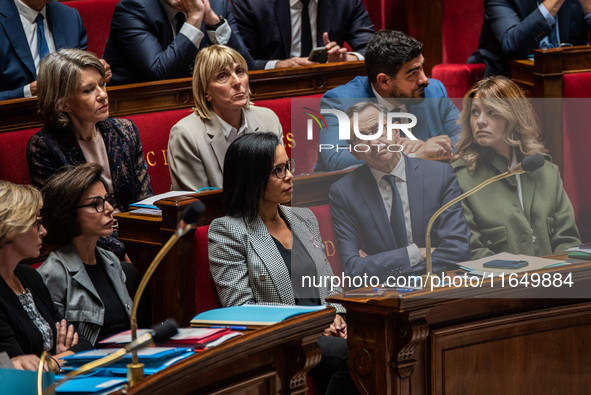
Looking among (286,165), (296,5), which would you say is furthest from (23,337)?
(296,5)

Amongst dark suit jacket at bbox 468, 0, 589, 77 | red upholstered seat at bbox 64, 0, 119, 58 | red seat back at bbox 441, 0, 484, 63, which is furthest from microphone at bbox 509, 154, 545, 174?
red seat back at bbox 441, 0, 484, 63

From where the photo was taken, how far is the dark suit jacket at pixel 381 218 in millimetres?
1498

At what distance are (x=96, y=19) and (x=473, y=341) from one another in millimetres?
2053

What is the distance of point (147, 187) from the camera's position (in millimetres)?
2285

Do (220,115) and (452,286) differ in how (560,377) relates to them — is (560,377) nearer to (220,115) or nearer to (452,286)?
(452,286)

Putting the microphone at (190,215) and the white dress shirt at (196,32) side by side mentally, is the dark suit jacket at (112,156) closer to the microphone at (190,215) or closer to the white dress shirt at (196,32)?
the white dress shirt at (196,32)

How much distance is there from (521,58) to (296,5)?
0.79 metres

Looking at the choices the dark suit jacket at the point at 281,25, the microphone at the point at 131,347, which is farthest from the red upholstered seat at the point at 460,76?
the microphone at the point at 131,347

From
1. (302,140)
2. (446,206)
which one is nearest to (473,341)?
(446,206)

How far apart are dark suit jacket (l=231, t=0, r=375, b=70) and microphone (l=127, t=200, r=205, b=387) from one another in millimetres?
1879

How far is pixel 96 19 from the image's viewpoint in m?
3.16

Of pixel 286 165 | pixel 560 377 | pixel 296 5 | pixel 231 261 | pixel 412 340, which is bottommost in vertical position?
pixel 560 377

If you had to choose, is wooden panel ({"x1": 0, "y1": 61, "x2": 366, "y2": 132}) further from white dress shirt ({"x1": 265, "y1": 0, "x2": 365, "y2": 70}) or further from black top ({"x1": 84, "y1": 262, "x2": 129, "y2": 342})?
black top ({"x1": 84, "y1": 262, "x2": 129, "y2": 342})

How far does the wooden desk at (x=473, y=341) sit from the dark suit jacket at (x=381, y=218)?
0.07 meters
